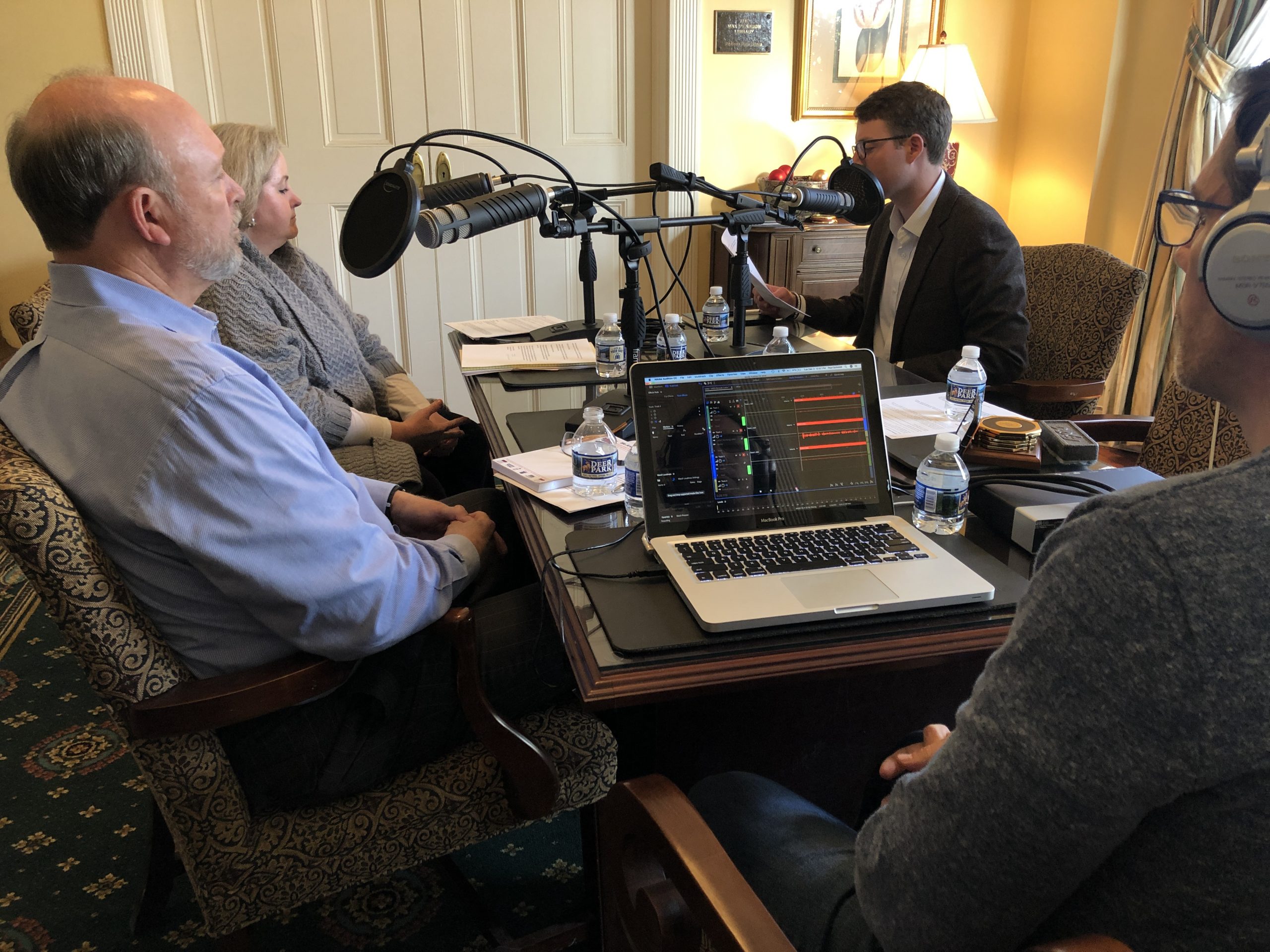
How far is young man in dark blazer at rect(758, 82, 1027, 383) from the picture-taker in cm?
215

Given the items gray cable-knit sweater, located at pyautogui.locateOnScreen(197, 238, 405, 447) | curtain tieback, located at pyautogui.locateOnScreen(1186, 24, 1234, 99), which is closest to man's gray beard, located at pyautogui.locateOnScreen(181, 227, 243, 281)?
gray cable-knit sweater, located at pyautogui.locateOnScreen(197, 238, 405, 447)

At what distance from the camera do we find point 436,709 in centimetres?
114

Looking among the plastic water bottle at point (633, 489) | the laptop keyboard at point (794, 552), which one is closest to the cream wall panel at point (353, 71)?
the plastic water bottle at point (633, 489)

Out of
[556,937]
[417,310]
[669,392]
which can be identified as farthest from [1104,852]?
[417,310]

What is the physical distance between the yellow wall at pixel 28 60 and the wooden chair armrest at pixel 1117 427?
3.17 metres

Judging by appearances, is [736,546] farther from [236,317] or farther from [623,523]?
[236,317]

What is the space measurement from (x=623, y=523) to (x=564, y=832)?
741 mm

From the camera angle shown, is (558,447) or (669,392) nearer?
(669,392)

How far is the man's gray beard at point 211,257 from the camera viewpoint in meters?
1.27

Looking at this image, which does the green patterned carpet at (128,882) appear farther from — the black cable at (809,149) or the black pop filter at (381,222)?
the black cable at (809,149)

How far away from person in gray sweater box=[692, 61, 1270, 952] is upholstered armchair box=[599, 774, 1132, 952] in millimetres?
92

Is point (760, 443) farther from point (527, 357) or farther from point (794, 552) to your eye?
point (527, 357)

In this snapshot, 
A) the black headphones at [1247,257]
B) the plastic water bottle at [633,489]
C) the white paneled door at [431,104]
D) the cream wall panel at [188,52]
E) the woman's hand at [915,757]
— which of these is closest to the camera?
the black headphones at [1247,257]

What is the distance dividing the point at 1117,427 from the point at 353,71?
2.88 m
